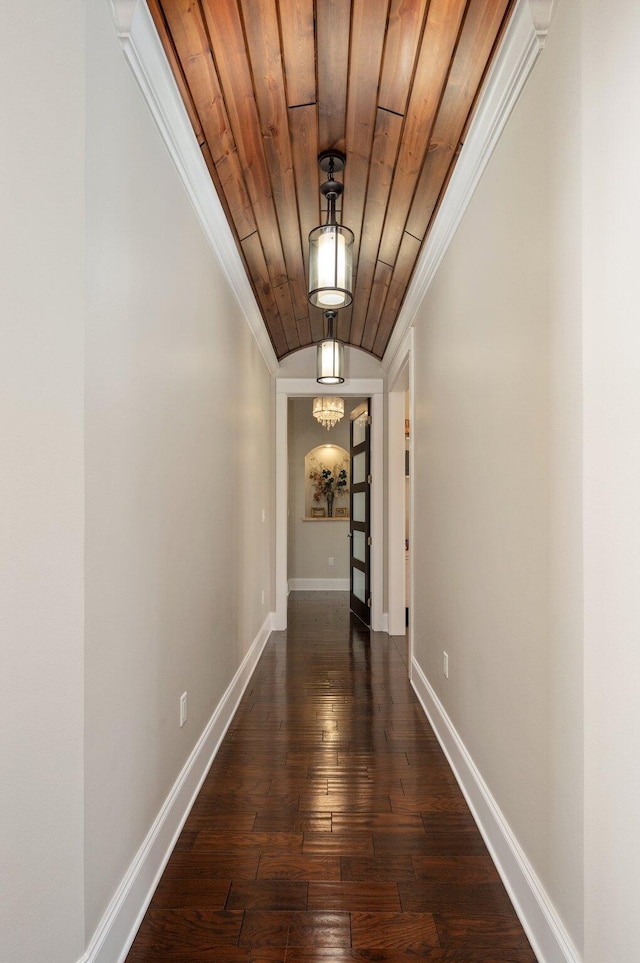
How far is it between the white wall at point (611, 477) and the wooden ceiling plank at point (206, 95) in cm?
105

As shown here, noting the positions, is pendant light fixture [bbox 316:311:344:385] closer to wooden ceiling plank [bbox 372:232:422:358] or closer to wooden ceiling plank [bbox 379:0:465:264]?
wooden ceiling plank [bbox 372:232:422:358]

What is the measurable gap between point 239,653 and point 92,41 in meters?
3.00

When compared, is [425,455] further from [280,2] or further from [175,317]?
[280,2]

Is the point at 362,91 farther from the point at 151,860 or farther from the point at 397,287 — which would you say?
the point at 151,860

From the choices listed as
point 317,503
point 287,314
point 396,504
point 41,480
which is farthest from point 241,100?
point 317,503

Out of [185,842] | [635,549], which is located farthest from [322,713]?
[635,549]

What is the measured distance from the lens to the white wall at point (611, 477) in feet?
3.71

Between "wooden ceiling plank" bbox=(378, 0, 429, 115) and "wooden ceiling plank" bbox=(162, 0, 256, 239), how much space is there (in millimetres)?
546

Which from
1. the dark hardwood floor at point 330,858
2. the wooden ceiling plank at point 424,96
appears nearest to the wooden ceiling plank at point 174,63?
the wooden ceiling plank at point 424,96

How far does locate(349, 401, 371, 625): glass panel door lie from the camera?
573 cm

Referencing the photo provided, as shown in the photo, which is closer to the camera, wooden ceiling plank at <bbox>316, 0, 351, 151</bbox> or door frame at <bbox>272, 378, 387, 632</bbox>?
wooden ceiling plank at <bbox>316, 0, 351, 151</bbox>

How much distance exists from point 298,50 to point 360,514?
463 cm

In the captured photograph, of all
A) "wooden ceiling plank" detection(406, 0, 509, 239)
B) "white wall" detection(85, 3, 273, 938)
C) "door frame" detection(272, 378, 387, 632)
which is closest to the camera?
"white wall" detection(85, 3, 273, 938)

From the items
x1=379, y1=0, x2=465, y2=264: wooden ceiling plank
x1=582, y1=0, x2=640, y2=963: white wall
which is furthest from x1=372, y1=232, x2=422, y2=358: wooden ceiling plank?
x1=582, y1=0, x2=640, y2=963: white wall
